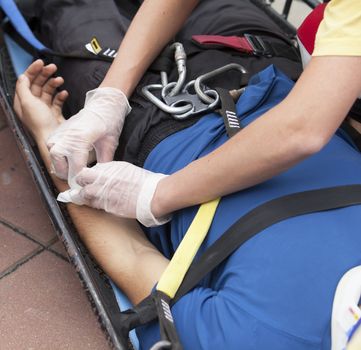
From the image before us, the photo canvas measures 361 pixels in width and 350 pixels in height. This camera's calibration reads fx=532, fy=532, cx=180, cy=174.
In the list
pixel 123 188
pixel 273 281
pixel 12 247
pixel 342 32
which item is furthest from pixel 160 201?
pixel 12 247

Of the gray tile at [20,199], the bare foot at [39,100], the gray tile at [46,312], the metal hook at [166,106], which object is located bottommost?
the gray tile at [46,312]

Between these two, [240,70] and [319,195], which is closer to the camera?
[319,195]

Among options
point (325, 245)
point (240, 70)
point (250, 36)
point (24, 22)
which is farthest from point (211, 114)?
point (24, 22)

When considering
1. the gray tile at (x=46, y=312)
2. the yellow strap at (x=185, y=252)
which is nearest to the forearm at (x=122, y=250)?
the yellow strap at (x=185, y=252)

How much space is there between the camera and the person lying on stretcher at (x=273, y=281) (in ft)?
3.37

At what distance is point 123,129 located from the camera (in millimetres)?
1581

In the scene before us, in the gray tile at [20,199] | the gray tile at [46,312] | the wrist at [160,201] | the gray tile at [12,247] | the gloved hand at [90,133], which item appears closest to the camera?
the wrist at [160,201]

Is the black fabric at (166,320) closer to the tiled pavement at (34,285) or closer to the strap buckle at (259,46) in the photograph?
the tiled pavement at (34,285)

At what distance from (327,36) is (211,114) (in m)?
0.47

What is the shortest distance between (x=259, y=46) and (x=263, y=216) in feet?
2.41

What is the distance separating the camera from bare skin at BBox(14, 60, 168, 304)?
134 cm

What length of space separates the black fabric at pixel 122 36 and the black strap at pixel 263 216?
40 centimetres

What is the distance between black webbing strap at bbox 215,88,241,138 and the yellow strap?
21cm

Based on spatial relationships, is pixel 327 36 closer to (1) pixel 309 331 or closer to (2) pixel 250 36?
(1) pixel 309 331
